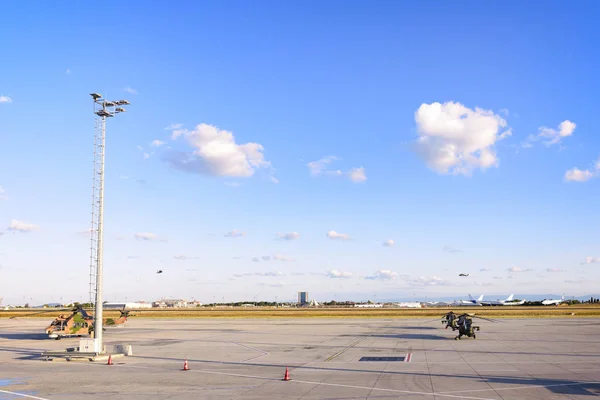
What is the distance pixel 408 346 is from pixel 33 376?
26685mm

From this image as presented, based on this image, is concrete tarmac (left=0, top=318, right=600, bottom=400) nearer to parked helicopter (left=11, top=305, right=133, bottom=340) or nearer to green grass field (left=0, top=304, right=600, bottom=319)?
parked helicopter (left=11, top=305, right=133, bottom=340)

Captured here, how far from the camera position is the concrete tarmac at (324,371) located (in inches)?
852

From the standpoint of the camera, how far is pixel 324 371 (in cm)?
2828

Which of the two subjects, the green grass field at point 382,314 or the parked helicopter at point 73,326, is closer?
the parked helicopter at point 73,326

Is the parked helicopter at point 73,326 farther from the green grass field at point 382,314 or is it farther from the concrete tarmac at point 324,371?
the green grass field at point 382,314

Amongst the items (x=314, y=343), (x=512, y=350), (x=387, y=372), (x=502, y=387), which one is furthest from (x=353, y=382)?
(x=314, y=343)

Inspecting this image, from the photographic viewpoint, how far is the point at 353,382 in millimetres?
24156

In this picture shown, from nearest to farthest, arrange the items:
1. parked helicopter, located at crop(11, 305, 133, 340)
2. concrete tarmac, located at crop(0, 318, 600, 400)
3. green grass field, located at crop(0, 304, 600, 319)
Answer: concrete tarmac, located at crop(0, 318, 600, 400), parked helicopter, located at crop(11, 305, 133, 340), green grass field, located at crop(0, 304, 600, 319)

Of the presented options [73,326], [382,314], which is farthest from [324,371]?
[382,314]

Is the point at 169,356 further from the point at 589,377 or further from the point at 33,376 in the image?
the point at 589,377

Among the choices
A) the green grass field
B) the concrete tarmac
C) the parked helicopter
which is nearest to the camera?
the concrete tarmac

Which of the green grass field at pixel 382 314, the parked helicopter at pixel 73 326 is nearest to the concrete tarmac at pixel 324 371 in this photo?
the parked helicopter at pixel 73 326

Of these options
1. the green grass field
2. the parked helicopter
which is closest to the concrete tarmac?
the parked helicopter

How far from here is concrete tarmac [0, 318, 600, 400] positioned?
71.0ft
